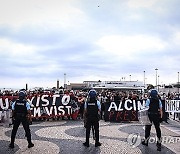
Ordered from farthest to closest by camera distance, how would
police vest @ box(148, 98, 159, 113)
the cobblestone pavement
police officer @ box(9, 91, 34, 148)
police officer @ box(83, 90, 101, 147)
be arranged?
police officer @ box(83, 90, 101, 147) < police vest @ box(148, 98, 159, 113) < police officer @ box(9, 91, 34, 148) < the cobblestone pavement

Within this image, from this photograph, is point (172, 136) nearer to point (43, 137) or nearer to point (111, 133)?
point (111, 133)

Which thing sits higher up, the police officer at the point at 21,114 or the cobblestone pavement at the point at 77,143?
the police officer at the point at 21,114

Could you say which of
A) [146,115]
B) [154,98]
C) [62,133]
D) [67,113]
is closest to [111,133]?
[62,133]

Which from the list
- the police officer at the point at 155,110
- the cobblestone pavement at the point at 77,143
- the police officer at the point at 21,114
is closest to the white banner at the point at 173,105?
the cobblestone pavement at the point at 77,143

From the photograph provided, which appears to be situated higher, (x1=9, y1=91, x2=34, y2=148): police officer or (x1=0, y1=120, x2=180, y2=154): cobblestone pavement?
(x1=9, y1=91, x2=34, y2=148): police officer

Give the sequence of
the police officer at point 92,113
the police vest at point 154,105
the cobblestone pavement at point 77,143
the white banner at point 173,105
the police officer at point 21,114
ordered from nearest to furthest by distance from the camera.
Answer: the cobblestone pavement at point 77,143 → the police officer at point 21,114 → the police vest at point 154,105 → the police officer at point 92,113 → the white banner at point 173,105

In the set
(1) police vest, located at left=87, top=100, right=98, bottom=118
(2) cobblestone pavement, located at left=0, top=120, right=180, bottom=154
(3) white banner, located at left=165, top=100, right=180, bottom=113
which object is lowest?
(2) cobblestone pavement, located at left=0, top=120, right=180, bottom=154

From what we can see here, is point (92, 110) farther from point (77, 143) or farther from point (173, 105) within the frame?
point (173, 105)

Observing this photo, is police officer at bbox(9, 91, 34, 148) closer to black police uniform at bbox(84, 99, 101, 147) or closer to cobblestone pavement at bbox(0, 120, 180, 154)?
cobblestone pavement at bbox(0, 120, 180, 154)

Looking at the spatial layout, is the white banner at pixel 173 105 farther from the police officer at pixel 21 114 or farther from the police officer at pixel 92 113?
the police officer at pixel 21 114

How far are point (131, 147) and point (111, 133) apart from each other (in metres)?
3.08

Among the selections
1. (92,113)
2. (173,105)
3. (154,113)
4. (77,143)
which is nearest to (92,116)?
(92,113)

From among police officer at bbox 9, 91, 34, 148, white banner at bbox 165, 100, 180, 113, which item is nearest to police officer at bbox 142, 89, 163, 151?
police officer at bbox 9, 91, 34, 148

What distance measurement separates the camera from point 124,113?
17656mm
